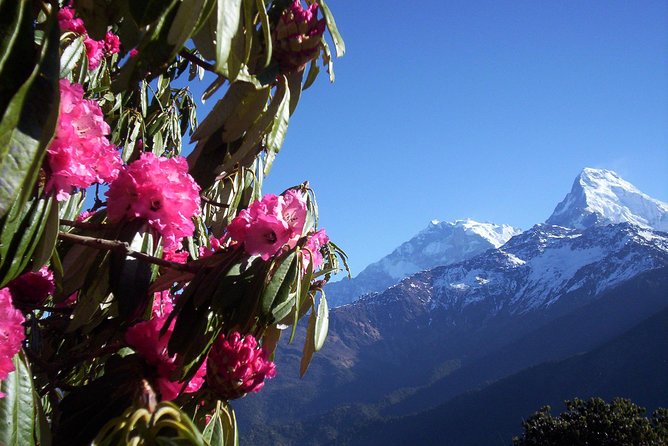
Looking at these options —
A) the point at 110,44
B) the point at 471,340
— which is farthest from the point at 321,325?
the point at 471,340

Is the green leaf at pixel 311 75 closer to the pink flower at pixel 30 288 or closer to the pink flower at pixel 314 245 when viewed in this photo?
the pink flower at pixel 314 245

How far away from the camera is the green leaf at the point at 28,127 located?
19.6 inches

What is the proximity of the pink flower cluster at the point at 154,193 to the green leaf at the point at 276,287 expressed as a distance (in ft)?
0.65

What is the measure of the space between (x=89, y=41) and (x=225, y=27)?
1576mm

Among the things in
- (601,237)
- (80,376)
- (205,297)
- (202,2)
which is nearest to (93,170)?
(205,297)

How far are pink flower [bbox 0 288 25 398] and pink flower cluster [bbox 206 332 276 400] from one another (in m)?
0.41

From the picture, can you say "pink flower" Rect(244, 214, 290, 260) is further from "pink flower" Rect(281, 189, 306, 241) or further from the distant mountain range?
the distant mountain range

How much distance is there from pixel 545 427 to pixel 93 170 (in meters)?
29.5

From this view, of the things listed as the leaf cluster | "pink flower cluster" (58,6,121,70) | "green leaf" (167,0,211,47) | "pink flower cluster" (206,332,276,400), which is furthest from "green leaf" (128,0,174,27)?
the leaf cluster

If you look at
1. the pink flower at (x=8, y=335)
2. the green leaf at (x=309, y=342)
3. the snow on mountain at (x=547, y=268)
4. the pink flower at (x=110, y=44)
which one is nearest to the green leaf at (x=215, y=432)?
the green leaf at (x=309, y=342)

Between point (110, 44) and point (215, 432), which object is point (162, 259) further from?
point (110, 44)

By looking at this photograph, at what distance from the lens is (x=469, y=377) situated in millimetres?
128000

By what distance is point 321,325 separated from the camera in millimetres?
1325

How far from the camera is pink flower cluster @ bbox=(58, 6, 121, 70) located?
187 centimetres
